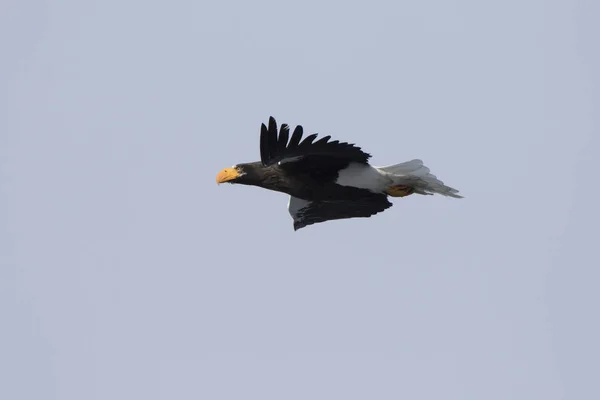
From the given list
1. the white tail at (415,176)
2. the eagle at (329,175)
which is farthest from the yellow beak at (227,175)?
the white tail at (415,176)

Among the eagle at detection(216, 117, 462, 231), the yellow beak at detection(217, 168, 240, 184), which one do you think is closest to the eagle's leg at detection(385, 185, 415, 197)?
the eagle at detection(216, 117, 462, 231)

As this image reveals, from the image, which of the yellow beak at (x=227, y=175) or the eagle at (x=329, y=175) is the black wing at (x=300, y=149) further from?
the yellow beak at (x=227, y=175)

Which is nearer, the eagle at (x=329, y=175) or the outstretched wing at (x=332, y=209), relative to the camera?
the eagle at (x=329, y=175)

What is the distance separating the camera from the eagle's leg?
22922 mm

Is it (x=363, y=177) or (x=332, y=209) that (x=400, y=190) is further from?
(x=332, y=209)

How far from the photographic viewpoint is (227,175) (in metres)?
23.4

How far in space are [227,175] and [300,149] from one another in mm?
1586

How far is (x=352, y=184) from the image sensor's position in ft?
74.8

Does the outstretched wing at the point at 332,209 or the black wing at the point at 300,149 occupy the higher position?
the black wing at the point at 300,149

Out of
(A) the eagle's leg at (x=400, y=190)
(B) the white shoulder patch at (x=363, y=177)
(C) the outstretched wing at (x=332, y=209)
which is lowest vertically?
(C) the outstretched wing at (x=332, y=209)

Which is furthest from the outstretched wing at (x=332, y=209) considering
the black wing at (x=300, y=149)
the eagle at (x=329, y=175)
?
the black wing at (x=300, y=149)

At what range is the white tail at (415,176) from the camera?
22.7 m

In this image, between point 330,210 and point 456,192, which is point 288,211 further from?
point 456,192

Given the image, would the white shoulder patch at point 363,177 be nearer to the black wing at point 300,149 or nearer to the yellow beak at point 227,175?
the black wing at point 300,149
